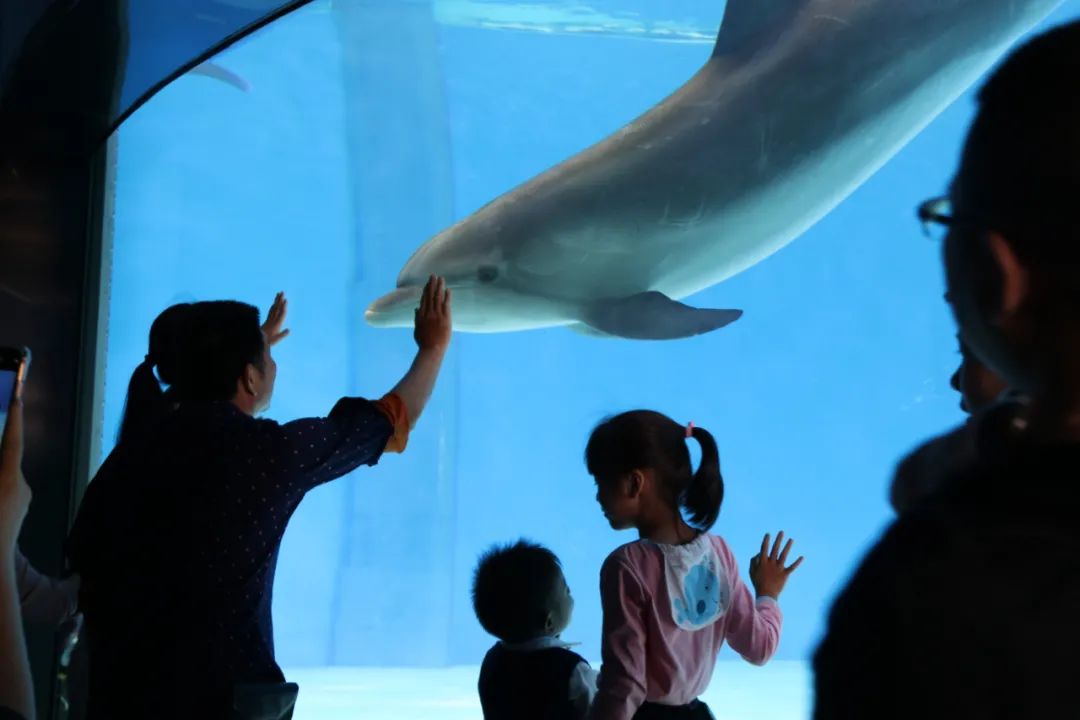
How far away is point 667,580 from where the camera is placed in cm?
203

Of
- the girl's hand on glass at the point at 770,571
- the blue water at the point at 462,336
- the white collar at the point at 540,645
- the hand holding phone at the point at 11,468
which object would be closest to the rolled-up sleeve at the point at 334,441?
the hand holding phone at the point at 11,468

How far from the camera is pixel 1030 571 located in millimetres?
472

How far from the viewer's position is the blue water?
625cm

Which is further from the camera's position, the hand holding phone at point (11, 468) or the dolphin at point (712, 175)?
the dolphin at point (712, 175)

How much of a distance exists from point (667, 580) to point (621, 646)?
0.52 ft

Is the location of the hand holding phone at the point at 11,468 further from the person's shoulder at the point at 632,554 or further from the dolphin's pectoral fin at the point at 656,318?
the dolphin's pectoral fin at the point at 656,318

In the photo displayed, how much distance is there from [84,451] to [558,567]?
2012 mm

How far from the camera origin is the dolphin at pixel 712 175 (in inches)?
156

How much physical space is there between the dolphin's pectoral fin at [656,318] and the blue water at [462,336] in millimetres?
1992

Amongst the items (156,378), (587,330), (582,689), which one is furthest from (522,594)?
(587,330)

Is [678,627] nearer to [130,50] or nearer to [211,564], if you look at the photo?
[211,564]

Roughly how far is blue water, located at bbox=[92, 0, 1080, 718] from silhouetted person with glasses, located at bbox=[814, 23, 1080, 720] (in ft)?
14.8

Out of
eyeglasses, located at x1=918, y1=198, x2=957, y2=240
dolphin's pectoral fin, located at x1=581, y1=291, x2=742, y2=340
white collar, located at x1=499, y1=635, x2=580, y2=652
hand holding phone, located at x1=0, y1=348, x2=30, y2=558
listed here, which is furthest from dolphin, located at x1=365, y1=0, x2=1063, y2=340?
eyeglasses, located at x1=918, y1=198, x2=957, y2=240

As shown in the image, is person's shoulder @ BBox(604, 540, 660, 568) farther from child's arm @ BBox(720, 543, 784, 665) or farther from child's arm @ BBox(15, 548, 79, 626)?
child's arm @ BBox(15, 548, 79, 626)
